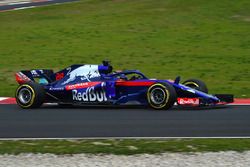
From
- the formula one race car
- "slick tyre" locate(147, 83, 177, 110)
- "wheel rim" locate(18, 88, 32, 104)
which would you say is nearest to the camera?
"slick tyre" locate(147, 83, 177, 110)

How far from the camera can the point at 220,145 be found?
10.3 meters

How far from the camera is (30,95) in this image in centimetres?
1574

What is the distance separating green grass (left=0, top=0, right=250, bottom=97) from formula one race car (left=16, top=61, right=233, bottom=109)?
359 cm

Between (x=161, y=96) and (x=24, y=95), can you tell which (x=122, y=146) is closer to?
(x=161, y=96)

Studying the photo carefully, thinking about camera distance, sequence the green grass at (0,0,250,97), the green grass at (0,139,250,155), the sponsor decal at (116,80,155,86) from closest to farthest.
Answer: the green grass at (0,139,250,155) → the sponsor decal at (116,80,155,86) → the green grass at (0,0,250,97)

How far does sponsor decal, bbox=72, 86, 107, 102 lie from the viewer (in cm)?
1554

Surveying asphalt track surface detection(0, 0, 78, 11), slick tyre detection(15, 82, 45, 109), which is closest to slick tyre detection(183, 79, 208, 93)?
slick tyre detection(15, 82, 45, 109)

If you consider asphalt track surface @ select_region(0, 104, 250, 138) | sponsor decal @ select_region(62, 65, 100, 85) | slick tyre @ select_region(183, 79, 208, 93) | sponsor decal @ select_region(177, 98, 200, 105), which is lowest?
asphalt track surface @ select_region(0, 104, 250, 138)

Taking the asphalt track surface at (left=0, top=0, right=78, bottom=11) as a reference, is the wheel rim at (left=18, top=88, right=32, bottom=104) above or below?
below

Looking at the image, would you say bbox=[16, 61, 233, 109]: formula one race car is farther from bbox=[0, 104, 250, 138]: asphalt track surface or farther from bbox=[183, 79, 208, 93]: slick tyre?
bbox=[0, 104, 250, 138]: asphalt track surface

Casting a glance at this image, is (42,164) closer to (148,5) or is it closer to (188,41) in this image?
(188,41)

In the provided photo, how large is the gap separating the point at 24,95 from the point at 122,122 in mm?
3541

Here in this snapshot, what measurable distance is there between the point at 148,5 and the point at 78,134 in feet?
96.2

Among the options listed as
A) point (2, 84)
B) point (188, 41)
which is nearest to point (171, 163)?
point (2, 84)
